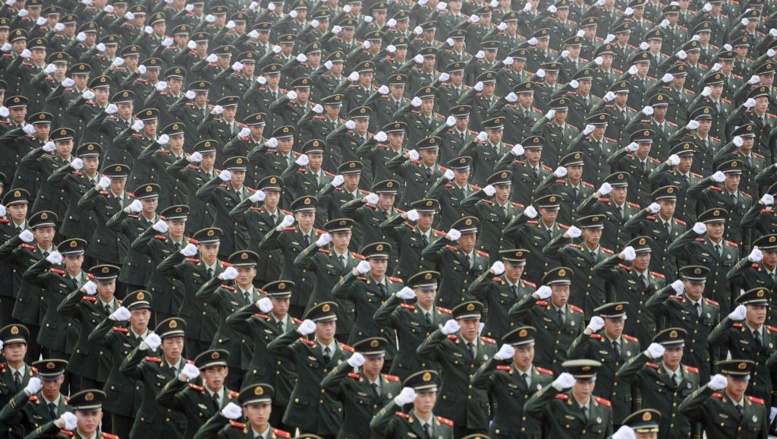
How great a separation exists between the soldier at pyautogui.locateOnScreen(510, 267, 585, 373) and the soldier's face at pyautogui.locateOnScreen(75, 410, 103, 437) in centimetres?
438

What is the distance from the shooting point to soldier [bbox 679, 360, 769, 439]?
11203 millimetres

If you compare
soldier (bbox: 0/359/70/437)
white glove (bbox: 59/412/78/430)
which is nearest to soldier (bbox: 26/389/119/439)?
white glove (bbox: 59/412/78/430)

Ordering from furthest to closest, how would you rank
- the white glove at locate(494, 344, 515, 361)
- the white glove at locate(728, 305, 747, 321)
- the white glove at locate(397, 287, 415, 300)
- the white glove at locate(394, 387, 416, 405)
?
the white glove at locate(728, 305, 747, 321), the white glove at locate(397, 287, 415, 300), the white glove at locate(494, 344, 515, 361), the white glove at locate(394, 387, 416, 405)

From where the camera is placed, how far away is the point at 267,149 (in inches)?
608

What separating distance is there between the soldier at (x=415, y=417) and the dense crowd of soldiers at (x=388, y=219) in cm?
3

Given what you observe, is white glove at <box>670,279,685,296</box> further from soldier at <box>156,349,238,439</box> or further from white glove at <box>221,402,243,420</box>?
white glove at <box>221,402,243,420</box>

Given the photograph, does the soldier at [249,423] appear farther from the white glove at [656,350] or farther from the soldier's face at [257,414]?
the white glove at [656,350]

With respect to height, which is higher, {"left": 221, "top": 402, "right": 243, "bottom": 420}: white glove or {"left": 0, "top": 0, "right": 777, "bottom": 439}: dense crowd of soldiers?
{"left": 0, "top": 0, "right": 777, "bottom": 439}: dense crowd of soldiers

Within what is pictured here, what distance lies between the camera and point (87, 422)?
404 inches

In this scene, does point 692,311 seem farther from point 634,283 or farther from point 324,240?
point 324,240

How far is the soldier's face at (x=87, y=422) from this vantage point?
10234 millimetres

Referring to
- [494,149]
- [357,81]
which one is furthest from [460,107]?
[357,81]

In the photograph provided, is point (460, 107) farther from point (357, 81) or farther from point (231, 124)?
point (231, 124)

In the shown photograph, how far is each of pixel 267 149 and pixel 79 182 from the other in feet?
7.79
